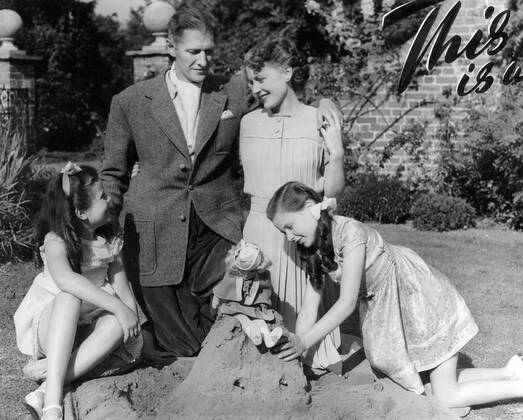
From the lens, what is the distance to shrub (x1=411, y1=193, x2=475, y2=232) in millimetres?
9695

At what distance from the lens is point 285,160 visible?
4.34 metres

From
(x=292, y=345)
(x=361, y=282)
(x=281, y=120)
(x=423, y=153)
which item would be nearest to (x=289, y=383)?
(x=292, y=345)

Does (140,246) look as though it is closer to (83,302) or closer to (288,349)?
(83,302)

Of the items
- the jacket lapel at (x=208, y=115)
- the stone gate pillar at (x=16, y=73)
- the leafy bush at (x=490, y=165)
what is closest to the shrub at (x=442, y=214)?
the leafy bush at (x=490, y=165)

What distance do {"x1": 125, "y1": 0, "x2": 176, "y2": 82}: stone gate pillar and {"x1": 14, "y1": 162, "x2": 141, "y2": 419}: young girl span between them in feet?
20.2

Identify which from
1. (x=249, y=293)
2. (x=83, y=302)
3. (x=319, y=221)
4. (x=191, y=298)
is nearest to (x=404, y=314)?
(x=319, y=221)

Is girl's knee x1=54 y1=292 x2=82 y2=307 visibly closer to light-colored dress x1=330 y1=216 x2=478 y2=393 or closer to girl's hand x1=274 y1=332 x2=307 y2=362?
girl's hand x1=274 y1=332 x2=307 y2=362

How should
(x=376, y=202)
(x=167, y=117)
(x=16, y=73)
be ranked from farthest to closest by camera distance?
(x=16, y=73)
(x=376, y=202)
(x=167, y=117)

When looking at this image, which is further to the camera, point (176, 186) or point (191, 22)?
point (176, 186)

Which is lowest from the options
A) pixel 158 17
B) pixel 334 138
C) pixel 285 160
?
pixel 285 160

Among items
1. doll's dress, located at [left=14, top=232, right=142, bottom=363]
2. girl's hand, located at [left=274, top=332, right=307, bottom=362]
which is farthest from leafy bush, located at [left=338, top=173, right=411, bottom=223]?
girl's hand, located at [left=274, top=332, right=307, bottom=362]

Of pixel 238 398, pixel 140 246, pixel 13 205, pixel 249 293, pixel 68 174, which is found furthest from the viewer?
pixel 13 205

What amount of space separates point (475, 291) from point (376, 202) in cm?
341

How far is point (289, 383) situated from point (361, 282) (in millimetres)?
676
